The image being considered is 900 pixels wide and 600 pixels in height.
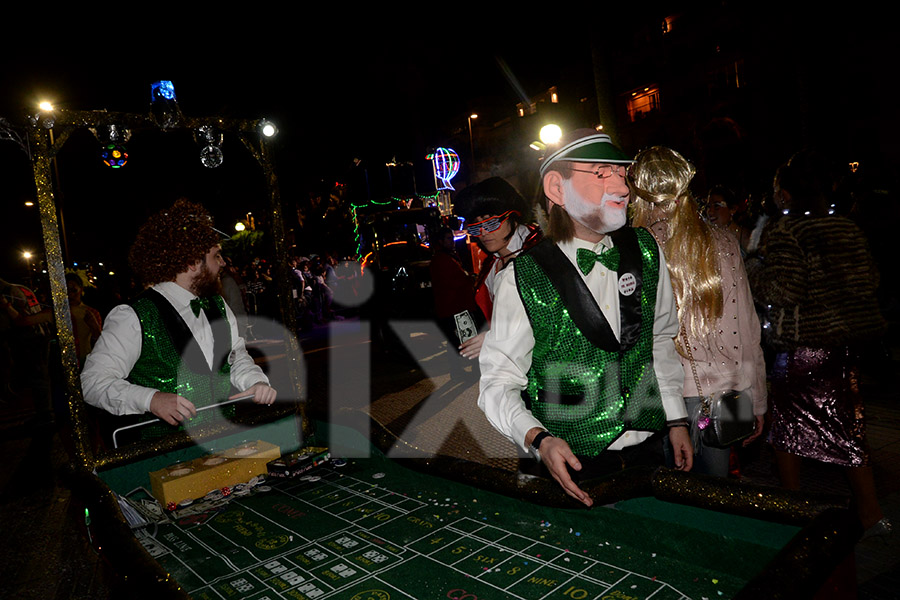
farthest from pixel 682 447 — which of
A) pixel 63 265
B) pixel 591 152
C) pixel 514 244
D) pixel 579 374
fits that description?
pixel 63 265

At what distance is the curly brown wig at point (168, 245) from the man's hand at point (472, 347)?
1.54 meters

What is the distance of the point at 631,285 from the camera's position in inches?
79.4

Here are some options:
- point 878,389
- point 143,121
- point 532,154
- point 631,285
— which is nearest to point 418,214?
point 878,389

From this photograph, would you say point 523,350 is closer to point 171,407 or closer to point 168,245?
point 171,407

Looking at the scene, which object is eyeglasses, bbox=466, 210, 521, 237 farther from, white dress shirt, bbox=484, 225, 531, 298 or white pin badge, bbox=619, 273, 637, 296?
white pin badge, bbox=619, 273, 637, 296

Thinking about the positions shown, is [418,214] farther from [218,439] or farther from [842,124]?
[842,124]

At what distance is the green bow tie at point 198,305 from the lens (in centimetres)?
302

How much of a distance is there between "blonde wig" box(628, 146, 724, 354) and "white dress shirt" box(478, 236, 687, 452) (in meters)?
0.41

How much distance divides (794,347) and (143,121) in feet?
12.1

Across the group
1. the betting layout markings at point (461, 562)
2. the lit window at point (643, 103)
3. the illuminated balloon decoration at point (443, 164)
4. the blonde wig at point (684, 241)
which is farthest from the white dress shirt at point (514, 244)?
the lit window at point (643, 103)

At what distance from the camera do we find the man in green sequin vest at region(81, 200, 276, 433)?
2719 millimetres

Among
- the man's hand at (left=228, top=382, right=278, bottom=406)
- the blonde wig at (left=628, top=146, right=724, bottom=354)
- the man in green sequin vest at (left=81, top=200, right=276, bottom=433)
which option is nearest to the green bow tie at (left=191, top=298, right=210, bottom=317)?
the man in green sequin vest at (left=81, top=200, right=276, bottom=433)

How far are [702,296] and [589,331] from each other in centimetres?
92

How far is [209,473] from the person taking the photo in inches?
98.7
